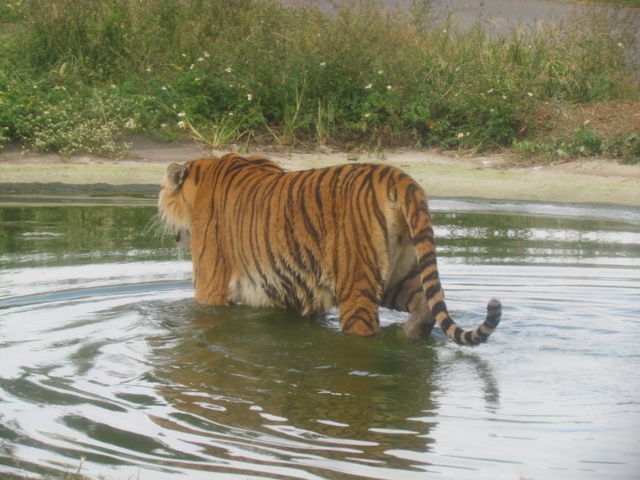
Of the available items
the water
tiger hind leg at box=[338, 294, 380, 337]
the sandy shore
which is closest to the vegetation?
the sandy shore

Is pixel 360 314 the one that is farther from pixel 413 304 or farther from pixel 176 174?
pixel 176 174

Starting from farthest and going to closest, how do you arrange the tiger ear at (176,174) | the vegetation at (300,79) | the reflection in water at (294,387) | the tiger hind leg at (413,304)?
the vegetation at (300,79) < the tiger ear at (176,174) < the tiger hind leg at (413,304) < the reflection in water at (294,387)

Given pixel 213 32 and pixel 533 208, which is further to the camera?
pixel 213 32

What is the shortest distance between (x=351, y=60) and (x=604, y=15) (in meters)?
3.95

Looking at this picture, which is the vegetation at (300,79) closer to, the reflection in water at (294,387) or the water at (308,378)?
the water at (308,378)

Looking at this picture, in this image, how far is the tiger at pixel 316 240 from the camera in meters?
4.83

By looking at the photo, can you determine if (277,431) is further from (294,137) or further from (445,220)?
(294,137)

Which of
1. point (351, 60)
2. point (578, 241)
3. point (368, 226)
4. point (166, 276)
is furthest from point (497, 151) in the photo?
point (368, 226)

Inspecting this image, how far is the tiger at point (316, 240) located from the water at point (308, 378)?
20 centimetres

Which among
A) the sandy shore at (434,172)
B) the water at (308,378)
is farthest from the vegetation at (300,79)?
the water at (308,378)

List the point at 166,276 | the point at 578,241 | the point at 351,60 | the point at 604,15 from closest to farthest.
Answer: the point at 166,276, the point at 578,241, the point at 351,60, the point at 604,15

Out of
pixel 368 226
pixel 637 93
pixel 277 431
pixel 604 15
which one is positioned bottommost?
pixel 277 431

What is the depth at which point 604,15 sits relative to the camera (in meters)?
14.0

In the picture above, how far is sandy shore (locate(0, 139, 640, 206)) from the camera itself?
33.8 ft
